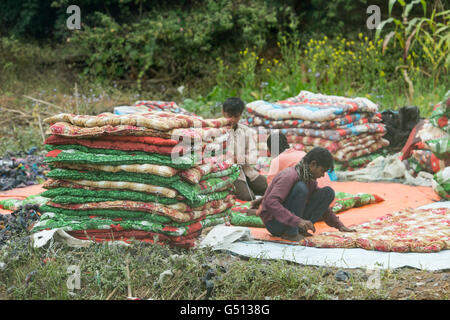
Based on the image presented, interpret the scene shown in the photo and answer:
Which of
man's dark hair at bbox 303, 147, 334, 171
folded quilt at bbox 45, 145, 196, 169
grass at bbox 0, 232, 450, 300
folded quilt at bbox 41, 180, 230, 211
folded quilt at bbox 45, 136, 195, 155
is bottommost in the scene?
grass at bbox 0, 232, 450, 300

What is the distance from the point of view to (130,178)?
137 inches

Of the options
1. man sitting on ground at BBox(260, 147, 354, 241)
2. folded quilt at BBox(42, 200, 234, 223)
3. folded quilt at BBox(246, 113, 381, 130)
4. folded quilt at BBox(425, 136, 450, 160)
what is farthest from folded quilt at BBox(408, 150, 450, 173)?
folded quilt at BBox(42, 200, 234, 223)

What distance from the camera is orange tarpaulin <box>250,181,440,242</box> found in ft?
14.4

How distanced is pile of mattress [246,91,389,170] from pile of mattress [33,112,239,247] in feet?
10.3

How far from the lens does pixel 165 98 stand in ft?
38.6

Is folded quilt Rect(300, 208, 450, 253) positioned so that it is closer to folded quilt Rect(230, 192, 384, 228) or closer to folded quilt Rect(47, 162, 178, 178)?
folded quilt Rect(230, 192, 384, 228)

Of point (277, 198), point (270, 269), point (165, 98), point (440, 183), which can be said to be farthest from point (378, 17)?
point (270, 269)

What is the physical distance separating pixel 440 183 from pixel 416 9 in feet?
26.6

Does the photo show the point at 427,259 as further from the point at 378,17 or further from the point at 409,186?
the point at 378,17

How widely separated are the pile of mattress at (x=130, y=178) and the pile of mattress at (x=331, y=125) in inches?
123

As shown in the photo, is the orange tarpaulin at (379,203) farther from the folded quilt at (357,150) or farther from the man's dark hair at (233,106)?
the man's dark hair at (233,106)

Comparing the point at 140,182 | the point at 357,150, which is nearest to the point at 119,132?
the point at 140,182

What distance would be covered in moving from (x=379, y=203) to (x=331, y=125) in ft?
5.32
